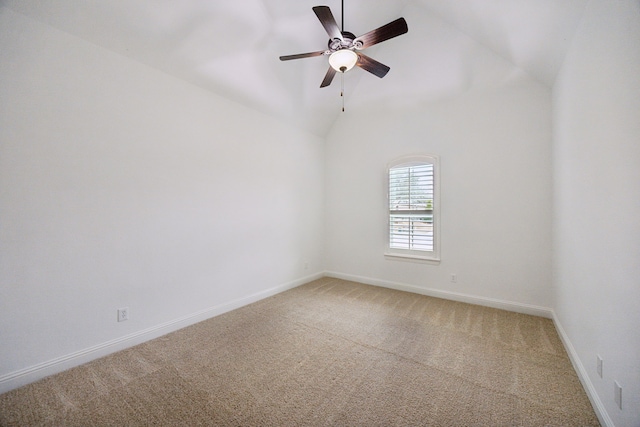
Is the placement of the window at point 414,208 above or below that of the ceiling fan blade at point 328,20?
below

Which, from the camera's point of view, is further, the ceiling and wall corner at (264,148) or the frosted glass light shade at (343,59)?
the frosted glass light shade at (343,59)

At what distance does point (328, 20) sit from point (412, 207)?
2928 millimetres

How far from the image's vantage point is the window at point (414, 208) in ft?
12.9

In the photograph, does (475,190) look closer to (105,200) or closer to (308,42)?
(308,42)

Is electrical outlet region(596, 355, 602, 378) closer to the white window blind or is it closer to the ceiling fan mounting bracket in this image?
the white window blind

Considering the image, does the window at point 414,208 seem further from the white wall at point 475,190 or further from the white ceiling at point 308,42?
the white ceiling at point 308,42

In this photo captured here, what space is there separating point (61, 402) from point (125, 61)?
291cm

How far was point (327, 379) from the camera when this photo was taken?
2.02 meters

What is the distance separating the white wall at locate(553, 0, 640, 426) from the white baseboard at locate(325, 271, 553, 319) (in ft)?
2.65

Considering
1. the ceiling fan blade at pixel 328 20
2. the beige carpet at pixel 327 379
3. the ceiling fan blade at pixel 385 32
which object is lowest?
the beige carpet at pixel 327 379

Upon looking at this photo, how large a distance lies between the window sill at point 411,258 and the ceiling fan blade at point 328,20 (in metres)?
3.23

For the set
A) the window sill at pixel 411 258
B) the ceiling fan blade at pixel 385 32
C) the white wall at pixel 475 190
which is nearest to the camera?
the ceiling fan blade at pixel 385 32

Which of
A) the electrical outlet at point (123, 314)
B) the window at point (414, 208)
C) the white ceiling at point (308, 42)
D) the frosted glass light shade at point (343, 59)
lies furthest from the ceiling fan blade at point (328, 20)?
the electrical outlet at point (123, 314)

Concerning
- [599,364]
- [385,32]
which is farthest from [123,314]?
[599,364]
